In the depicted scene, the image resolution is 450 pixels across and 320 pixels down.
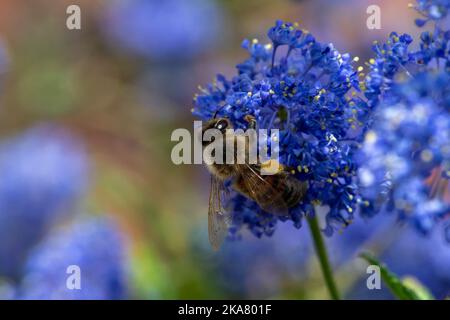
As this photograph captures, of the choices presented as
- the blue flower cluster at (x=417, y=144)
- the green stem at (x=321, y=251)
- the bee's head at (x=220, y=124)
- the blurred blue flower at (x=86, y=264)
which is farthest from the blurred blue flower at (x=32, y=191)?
the blue flower cluster at (x=417, y=144)

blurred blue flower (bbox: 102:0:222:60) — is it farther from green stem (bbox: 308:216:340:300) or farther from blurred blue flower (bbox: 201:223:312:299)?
green stem (bbox: 308:216:340:300)

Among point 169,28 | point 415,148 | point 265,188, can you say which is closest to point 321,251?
point 265,188

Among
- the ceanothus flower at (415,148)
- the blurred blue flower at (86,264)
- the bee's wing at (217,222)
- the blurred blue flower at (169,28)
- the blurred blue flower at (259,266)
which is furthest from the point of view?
the blurred blue flower at (169,28)

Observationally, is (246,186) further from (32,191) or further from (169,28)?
(169,28)

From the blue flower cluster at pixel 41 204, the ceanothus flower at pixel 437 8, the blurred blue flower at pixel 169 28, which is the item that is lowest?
the ceanothus flower at pixel 437 8

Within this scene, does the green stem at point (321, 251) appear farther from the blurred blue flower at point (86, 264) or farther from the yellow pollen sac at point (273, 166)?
the blurred blue flower at point (86, 264)
